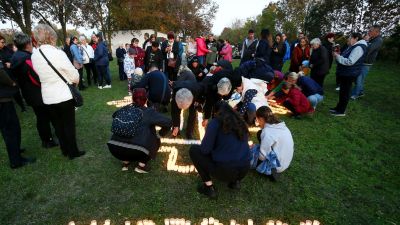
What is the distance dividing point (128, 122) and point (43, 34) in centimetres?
173

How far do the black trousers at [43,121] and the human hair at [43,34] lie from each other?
4.60 feet

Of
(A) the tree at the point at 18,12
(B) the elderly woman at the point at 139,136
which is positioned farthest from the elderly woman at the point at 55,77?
(A) the tree at the point at 18,12

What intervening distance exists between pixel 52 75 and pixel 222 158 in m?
2.76

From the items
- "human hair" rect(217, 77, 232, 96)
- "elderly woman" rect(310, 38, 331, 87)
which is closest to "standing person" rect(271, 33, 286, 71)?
"elderly woman" rect(310, 38, 331, 87)

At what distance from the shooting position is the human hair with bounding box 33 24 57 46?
12.4 ft

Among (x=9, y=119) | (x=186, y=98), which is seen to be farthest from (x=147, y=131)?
(x=9, y=119)

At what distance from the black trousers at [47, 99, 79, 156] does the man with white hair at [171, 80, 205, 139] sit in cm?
168

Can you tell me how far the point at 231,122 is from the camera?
325 cm

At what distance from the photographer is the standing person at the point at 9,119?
3956 mm

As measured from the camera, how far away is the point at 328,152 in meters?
5.16

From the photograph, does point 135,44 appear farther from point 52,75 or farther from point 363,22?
point 363,22

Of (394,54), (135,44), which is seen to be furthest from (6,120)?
(394,54)

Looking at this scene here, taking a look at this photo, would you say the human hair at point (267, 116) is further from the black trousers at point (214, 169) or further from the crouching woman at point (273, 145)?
the black trousers at point (214, 169)

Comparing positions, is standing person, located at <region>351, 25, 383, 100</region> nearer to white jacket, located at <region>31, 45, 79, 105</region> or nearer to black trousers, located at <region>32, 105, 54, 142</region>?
white jacket, located at <region>31, 45, 79, 105</region>
